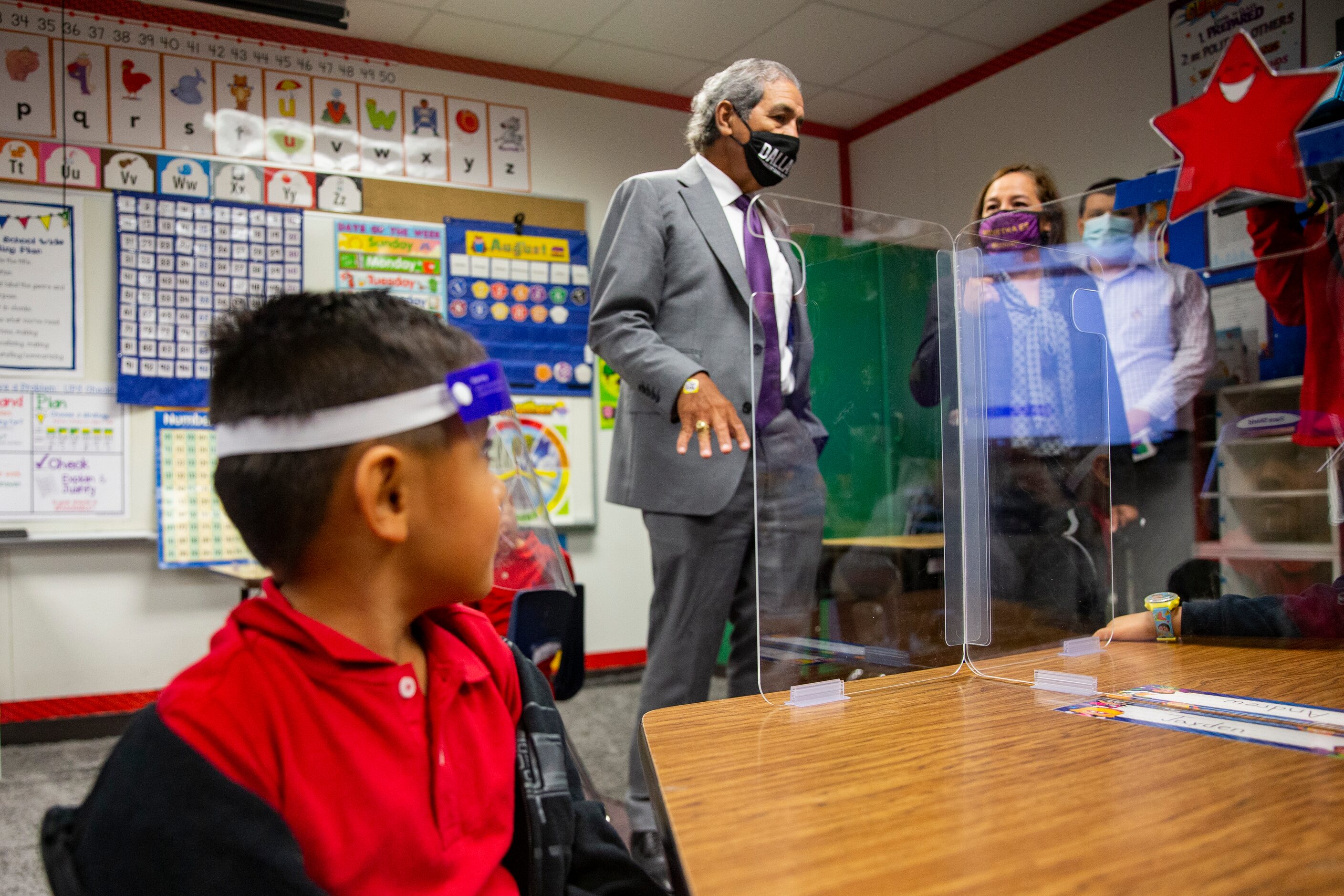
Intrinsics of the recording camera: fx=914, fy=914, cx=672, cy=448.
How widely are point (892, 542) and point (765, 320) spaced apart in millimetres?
335

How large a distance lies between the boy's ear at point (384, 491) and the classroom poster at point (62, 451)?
128 inches

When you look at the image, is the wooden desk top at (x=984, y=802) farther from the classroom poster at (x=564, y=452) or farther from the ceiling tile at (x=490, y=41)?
the ceiling tile at (x=490, y=41)

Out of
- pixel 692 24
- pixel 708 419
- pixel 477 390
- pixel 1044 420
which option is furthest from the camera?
pixel 692 24

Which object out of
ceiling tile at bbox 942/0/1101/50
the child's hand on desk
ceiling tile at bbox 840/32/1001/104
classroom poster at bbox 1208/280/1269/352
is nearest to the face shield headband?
the child's hand on desk

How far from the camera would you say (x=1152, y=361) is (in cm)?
160

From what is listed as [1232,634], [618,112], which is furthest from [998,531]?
[618,112]

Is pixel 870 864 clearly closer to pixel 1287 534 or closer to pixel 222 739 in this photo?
pixel 222 739

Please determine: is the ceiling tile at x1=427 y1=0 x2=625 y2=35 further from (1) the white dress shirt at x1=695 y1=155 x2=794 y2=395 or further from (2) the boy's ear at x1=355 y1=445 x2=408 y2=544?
(2) the boy's ear at x1=355 y1=445 x2=408 y2=544

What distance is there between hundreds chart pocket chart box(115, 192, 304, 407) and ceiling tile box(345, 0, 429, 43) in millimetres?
797

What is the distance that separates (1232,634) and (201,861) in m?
1.17

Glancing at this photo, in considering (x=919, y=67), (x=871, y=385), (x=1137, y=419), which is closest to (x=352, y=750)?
(x=871, y=385)

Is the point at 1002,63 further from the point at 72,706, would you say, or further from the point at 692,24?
the point at 72,706

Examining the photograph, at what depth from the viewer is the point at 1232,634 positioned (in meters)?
1.16

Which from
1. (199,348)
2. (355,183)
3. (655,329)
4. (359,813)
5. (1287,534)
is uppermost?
(355,183)
